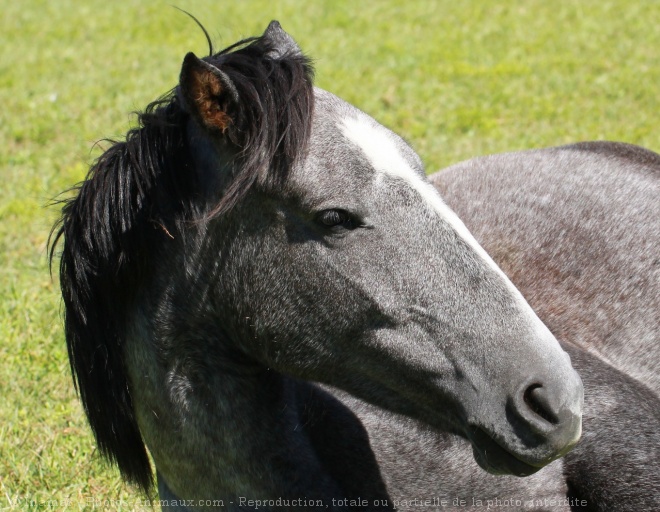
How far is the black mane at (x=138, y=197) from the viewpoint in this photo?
2.42m

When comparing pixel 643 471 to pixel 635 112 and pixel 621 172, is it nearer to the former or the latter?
pixel 621 172

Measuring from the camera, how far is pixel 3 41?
12.0 meters

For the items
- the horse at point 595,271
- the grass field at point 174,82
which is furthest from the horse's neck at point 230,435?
the grass field at point 174,82

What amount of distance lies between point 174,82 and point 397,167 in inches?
309

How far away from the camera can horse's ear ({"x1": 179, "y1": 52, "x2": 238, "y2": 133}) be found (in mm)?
2348

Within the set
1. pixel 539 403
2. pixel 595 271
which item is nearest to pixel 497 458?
pixel 539 403

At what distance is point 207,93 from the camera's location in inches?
94.6

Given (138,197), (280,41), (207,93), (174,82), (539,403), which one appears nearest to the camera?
(539,403)

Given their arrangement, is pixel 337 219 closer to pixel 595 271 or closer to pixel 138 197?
pixel 138 197

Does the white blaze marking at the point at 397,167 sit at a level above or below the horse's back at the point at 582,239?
above

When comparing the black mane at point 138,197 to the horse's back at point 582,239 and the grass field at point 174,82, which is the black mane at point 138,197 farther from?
the horse's back at point 582,239

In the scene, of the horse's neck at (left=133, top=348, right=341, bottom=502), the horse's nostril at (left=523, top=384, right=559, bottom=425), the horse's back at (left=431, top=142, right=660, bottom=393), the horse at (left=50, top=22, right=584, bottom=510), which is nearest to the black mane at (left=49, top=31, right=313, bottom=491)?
the horse at (left=50, top=22, right=584, bottom=510)

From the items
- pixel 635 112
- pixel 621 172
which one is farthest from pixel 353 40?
pixel 621 172

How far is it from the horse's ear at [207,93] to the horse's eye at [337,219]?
0.37m
